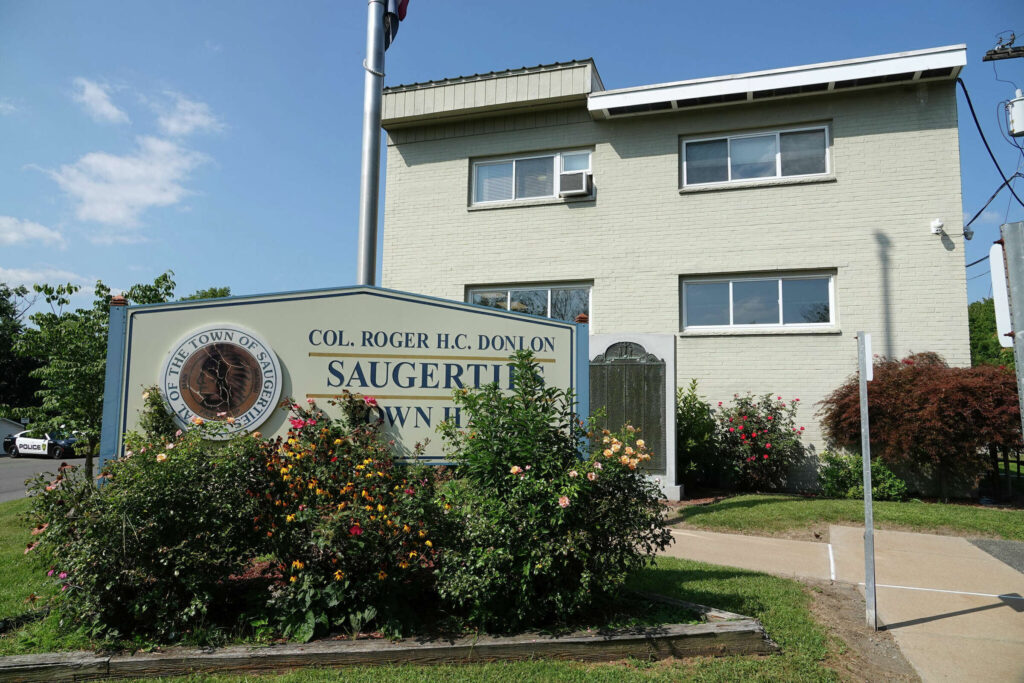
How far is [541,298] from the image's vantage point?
13812 millimetres

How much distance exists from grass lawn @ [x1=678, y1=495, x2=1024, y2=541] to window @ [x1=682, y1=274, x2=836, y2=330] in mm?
3715

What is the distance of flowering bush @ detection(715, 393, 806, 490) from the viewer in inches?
439

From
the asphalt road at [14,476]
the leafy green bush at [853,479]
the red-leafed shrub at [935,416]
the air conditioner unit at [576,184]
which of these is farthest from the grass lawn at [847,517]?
the asphalt road at [14,476]

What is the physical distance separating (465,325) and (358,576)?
7.13ft

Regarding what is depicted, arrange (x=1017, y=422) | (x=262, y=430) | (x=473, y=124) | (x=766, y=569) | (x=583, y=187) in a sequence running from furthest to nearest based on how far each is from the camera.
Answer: (x=473, y=124) → (x=583, y=187) → (x=1017, y=422) → (x=766, y=569) → (x=262, y=430)

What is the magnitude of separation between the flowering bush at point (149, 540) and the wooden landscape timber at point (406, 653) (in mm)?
234

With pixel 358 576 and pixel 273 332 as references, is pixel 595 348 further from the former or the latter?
pixel 358 576

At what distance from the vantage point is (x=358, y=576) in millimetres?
4184

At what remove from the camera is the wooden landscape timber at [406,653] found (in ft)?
12.4

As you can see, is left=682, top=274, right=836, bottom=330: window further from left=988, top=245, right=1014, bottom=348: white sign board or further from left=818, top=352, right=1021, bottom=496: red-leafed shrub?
left=988, top=245, right=1014, bottom=348: white sign board

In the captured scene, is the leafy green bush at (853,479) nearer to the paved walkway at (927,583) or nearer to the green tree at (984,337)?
the paved walkway at (927,583)

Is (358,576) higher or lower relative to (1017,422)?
lower

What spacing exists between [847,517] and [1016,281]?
5.88m

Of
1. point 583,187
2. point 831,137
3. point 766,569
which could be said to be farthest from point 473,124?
point 766,569
